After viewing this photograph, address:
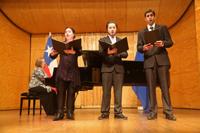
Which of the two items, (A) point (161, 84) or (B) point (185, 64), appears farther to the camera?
(B) point (185, 64)

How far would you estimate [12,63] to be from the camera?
331 inches

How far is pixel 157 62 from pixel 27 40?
250 inches

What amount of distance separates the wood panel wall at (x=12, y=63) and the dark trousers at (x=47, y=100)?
9.47 ft

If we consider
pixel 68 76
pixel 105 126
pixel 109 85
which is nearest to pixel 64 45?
pixel 68 76

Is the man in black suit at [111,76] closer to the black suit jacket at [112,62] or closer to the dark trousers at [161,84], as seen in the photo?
the black suit jacket at [112,62]

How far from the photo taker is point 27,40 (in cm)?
924

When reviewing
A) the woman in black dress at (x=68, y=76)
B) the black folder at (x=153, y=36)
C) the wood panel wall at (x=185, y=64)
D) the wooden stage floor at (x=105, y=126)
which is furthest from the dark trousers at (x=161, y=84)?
the wood panel wall at (x=185, y=64)

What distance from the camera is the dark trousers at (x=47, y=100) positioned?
17.6 feet

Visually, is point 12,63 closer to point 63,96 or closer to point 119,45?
point 63,96

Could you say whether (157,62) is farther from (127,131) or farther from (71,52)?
(127,131)

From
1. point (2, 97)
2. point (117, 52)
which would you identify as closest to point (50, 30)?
point (2, 97)

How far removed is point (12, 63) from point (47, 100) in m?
3.55

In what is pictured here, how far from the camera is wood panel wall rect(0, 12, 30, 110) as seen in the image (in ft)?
26.1

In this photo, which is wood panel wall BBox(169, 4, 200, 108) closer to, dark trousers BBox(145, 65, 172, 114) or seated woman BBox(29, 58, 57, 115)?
dark trousers BBox(145, 65, 172, 114)
